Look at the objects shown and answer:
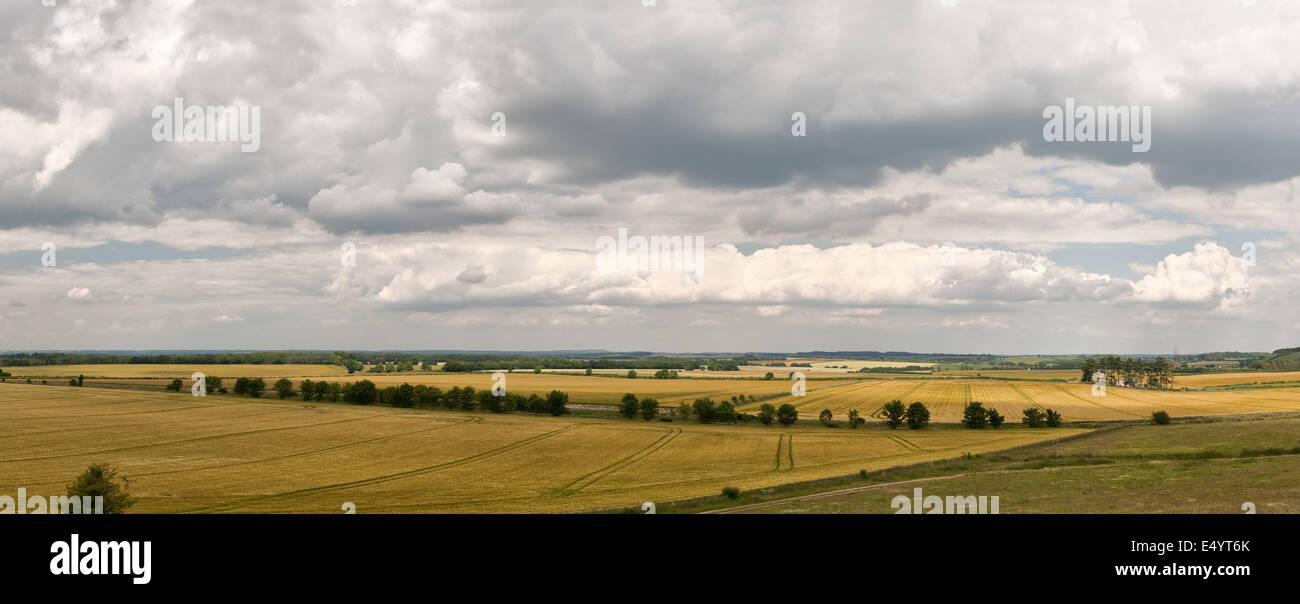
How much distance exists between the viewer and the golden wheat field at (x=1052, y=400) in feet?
344

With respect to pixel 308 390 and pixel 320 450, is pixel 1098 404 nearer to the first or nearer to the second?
pixel 320 450

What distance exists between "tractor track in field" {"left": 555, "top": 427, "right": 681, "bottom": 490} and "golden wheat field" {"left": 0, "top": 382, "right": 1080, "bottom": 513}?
204 millimetres

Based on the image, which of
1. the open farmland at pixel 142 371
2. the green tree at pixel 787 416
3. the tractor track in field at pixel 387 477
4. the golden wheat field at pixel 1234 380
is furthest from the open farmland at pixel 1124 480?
the open farmland at pixel 142 371

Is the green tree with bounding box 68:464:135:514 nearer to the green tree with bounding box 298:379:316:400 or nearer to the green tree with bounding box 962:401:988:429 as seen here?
the green tree with bounding box 962:401:988:429

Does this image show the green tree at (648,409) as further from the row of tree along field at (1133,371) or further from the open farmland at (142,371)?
the row of tree along field at (1133,371)

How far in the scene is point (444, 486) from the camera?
51.7 metres

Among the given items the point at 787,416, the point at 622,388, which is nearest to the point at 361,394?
the point at 622,388

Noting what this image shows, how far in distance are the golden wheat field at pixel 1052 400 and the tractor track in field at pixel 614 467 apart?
4291 cm

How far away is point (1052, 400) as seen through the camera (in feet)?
424

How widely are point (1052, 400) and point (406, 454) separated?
123m

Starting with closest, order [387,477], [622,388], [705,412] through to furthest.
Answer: [387,477], [705,412], [622,388]
